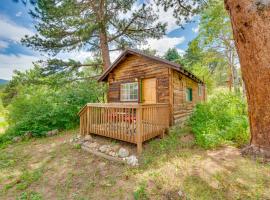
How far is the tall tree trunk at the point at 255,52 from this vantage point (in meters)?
2.58

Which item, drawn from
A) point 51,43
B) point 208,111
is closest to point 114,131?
point 208,111

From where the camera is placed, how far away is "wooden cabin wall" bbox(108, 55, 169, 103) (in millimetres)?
7178

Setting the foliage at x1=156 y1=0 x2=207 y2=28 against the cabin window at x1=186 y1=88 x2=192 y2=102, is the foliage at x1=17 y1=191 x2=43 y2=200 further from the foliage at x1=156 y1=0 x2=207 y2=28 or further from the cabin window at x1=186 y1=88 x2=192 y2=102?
the cabin window at x1=186 y1=88 x2=192 y2=102

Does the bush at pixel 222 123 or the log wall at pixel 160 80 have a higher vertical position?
the log wall at pixel 160 80

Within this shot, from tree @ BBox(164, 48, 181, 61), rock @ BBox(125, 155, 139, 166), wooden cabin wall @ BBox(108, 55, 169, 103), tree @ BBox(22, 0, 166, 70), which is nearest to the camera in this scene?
rock @ BBox(125, 155, 139, 166)

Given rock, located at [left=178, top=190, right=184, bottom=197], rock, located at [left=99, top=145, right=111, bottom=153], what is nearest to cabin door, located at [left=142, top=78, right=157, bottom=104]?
rock, located at [left=99, top=145, right=111, bottom=153]

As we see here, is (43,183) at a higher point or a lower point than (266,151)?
lower

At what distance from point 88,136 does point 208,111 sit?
17.9 ft

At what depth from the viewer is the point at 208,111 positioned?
23.3 feet

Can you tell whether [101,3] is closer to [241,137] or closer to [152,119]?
[152,119]

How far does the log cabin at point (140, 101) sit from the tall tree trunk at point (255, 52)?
106 inches

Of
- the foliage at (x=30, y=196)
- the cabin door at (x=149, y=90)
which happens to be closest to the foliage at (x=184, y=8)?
the cabin door at (x=149, y=90)

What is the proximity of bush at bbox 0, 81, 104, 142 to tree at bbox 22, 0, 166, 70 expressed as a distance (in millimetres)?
3404

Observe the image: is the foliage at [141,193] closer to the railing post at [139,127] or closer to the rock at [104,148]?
the railing post at [139,127]
